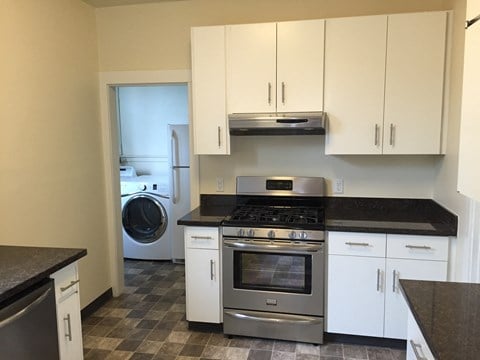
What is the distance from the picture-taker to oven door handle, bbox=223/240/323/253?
2568mm

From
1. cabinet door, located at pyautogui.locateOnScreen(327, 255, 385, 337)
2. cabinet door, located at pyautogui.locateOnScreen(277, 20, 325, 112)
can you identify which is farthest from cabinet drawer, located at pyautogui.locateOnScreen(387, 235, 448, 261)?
cabinet door, located at pyautogui.locateOnScreen(277, 20, 325, 112)

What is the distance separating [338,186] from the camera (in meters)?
3.07

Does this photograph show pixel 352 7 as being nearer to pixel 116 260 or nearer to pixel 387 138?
pixel 387 138

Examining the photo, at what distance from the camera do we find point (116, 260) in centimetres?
350

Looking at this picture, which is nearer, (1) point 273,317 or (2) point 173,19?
(1) point 273,317

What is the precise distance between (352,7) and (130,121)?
3.11 metres

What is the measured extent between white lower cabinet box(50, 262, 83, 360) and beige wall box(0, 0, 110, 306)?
2.23ft

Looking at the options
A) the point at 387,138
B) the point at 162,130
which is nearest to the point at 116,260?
the point at 162,130

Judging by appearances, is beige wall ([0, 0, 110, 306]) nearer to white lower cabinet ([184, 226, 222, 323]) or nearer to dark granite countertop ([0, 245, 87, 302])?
dark granite countertop ([0, 245, 87, 302])

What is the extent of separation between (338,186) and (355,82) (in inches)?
33.8

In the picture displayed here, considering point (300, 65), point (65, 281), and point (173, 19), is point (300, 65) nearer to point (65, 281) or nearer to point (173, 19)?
point (173, 19)

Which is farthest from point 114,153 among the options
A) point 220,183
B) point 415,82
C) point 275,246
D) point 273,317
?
point 415,82

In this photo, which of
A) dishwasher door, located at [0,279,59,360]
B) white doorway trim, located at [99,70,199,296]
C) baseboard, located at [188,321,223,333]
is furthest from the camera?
white doorway trim, located at [99,70,199,296]

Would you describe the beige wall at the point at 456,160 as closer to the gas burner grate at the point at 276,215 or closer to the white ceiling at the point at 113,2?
the gas burner grate at the point at 276,215
